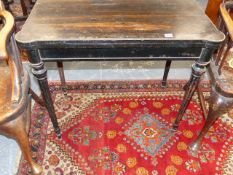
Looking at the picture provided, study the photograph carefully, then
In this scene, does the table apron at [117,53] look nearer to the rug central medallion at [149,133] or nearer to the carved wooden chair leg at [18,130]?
the carved wooden chair leg at [18,130]

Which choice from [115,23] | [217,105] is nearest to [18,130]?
[115,23]

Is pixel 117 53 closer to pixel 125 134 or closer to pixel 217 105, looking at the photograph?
pixel 217 105

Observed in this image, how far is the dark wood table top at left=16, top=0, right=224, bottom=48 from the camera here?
112 centimetres

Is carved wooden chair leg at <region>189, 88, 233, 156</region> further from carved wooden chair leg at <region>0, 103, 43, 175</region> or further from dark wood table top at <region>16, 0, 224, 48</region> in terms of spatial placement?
carved wooden chair leg at <region>0, 103, 43, 175</region>

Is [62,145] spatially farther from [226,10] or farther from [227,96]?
[226,10]

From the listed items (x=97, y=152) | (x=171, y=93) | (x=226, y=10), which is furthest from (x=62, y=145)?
(x=226, y=10)

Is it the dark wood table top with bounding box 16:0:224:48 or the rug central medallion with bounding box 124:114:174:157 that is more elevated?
the dark wood table top with bounding box 16:0:224:48

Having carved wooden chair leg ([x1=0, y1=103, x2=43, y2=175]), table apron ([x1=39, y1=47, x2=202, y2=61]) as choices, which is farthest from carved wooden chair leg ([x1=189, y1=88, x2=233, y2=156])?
carved wooden chair leg ([x1=0, y1=103, x2=43, y2=175])

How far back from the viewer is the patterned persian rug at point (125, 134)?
155 centimetres

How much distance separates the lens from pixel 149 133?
1744 millimetres

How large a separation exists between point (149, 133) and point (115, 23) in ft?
2.84

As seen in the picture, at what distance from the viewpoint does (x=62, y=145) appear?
1.65 meters

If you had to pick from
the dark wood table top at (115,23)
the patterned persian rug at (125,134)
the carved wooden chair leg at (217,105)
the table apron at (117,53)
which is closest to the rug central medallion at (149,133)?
the patterned persian rug at (125,134)

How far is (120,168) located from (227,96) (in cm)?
77
